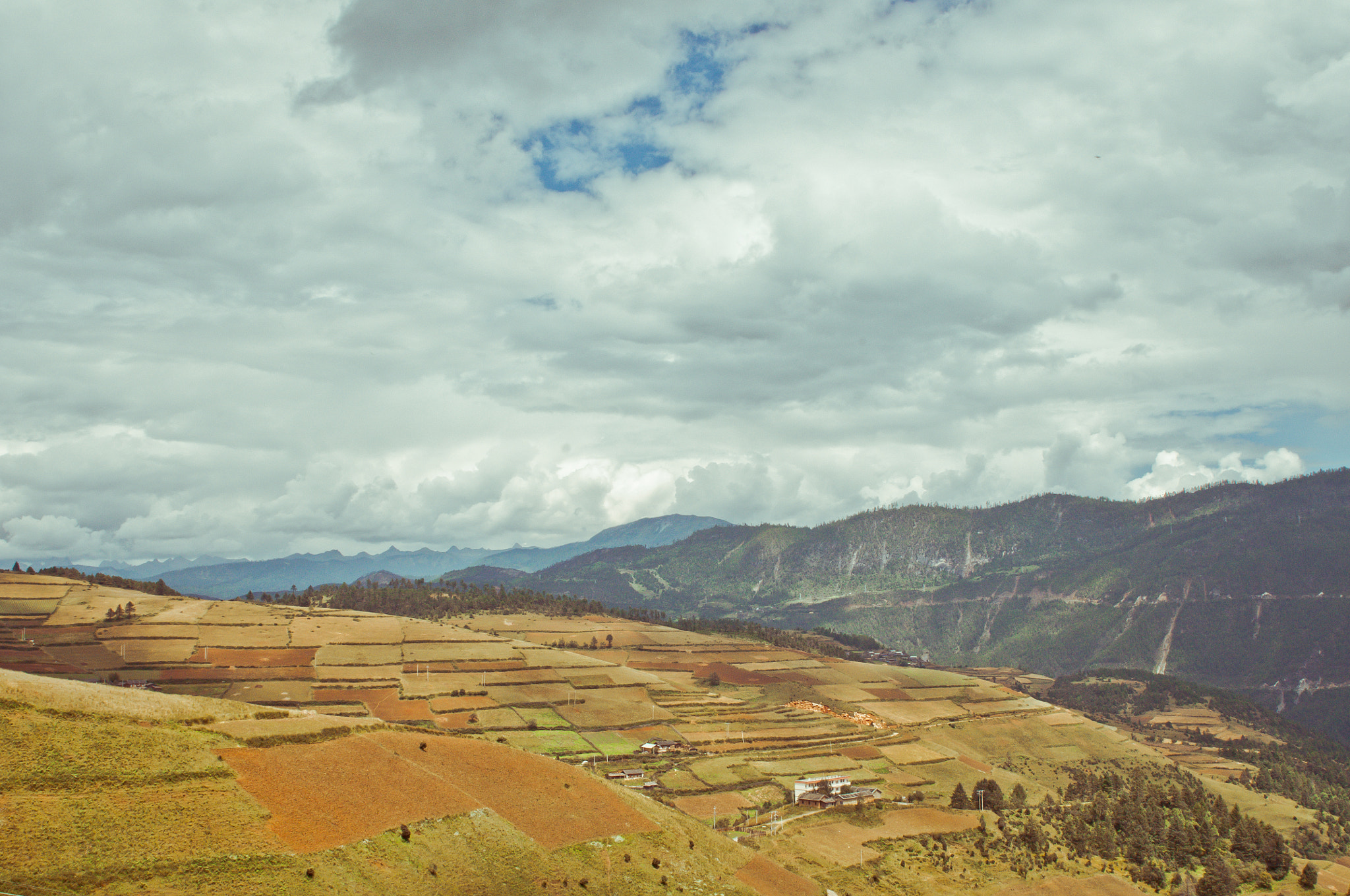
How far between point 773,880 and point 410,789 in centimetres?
3987

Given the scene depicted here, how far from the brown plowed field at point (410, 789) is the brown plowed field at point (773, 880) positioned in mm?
11405

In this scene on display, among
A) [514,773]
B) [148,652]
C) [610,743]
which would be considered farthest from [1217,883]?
[148,652]

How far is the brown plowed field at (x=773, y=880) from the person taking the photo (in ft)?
279

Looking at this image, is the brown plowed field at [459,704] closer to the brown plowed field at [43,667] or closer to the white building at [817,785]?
the brown plowed field at [43,667]

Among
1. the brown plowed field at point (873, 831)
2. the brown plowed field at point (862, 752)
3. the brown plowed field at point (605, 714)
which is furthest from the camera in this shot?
the brown plowed field at point (605, 714)

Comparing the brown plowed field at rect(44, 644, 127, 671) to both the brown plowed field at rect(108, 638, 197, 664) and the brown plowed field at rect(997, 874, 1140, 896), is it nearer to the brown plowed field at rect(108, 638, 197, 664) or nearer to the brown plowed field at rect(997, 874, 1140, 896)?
the brown plowed field at rect(108, 638, 197, 664)

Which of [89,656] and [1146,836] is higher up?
[89,656]

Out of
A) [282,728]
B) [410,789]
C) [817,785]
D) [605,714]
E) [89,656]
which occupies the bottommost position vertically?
[817,785]

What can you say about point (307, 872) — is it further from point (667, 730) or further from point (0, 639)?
point (0, 639)

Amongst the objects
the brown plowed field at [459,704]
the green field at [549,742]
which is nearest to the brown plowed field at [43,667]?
the brown plowed field at [459,704]

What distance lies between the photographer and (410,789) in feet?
256

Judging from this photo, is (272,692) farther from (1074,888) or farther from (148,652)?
(1074,888)

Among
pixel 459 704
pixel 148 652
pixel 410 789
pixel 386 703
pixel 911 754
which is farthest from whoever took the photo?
pixel 148 652

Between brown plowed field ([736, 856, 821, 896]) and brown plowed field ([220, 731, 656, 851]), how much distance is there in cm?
1140
